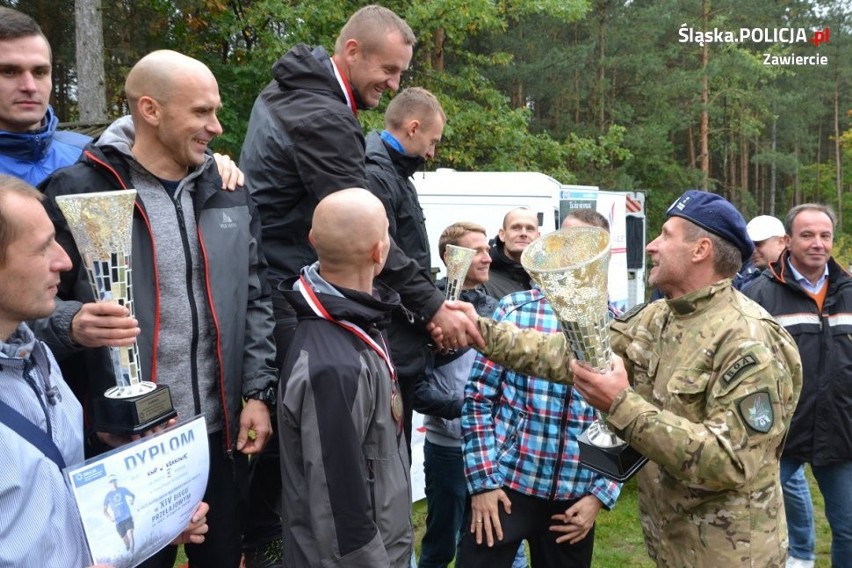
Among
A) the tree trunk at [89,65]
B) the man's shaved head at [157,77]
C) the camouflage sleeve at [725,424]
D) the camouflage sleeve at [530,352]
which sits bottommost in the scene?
the camouflage sleeve at [725,424]

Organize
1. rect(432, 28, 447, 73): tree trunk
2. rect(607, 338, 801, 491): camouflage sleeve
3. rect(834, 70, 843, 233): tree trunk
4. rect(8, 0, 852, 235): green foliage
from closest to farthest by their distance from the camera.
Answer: rect(607, 338, 801, 491): camouflage sleeve → rect(8, 0, 852, 235): green foliage → rect(432, 28, 447, 73): tree trunk → rect(834, 70, 843, 233): tree trunk

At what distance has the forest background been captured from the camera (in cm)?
1452

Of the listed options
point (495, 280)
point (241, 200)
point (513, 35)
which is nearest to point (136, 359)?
point (241, 200)

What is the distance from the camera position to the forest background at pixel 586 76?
47.6 feet

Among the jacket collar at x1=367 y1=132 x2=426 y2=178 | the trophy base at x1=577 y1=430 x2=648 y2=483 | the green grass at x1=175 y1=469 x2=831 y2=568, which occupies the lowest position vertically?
the green grass at x1=175 y1=469 x2=831 y2=568

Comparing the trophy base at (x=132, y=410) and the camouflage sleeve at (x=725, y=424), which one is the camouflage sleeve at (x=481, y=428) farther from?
the trophy base at (x=132, y=410)

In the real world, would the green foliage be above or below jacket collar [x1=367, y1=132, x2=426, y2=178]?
above

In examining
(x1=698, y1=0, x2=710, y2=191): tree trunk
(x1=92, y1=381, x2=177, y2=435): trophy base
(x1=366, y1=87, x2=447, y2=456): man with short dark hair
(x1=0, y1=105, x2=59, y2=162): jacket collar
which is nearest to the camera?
(x1=92, y1=381, x2=177, y2=435): trophy base

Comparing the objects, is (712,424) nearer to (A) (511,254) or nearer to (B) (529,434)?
(B) (529,434)

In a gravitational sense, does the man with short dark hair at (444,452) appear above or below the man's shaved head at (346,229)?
below

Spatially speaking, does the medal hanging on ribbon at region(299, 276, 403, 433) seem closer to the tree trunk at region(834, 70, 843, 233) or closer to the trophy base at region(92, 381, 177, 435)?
the trophy base at region(92, 381, 177, 435)

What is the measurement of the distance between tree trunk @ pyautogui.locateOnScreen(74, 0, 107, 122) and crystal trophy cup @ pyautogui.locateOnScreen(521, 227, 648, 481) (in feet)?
33.3

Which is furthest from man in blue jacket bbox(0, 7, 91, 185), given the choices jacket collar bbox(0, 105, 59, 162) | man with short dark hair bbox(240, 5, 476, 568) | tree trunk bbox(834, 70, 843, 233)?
tree trunk bbox(834, 70, 843, 233)

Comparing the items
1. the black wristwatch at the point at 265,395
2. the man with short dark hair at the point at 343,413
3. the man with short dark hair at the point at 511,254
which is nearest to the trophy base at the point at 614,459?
the man with short dark hair at the point at 343,413
